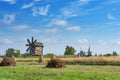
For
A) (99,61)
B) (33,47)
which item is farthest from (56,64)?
(33,47)

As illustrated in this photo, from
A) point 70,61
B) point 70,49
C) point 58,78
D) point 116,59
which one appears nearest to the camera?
point 58,78

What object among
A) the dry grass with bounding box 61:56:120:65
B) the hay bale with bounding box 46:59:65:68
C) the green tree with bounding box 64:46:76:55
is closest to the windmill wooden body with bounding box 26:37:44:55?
the green tree with bounding box 64:46:76:55

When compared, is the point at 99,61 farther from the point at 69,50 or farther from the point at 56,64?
the point at 69,50

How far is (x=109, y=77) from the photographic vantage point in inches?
1083

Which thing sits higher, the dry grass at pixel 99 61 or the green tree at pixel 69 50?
the green tree at pixel 69 50

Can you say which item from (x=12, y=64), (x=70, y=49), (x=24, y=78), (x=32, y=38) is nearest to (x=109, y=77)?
(x=24, y=78)

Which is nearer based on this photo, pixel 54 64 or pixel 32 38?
pixel 54 64

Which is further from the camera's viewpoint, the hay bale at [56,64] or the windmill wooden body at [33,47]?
the windmill wooden body at [33,47]

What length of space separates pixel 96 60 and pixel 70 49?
74662 millimetres

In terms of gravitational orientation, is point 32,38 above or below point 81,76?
above

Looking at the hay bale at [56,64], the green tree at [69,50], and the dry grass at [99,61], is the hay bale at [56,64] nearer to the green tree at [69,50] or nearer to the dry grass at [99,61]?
the dry grass at [99,61]

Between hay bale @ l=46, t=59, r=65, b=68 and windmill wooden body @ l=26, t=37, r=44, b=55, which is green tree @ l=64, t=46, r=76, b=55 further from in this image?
hay bale @ l=46, t=59, r=65, b=68

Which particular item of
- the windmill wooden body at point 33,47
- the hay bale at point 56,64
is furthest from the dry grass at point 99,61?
the windmill wooden body at point 33,47

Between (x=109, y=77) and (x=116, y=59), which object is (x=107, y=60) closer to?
(x=116, y=59)
